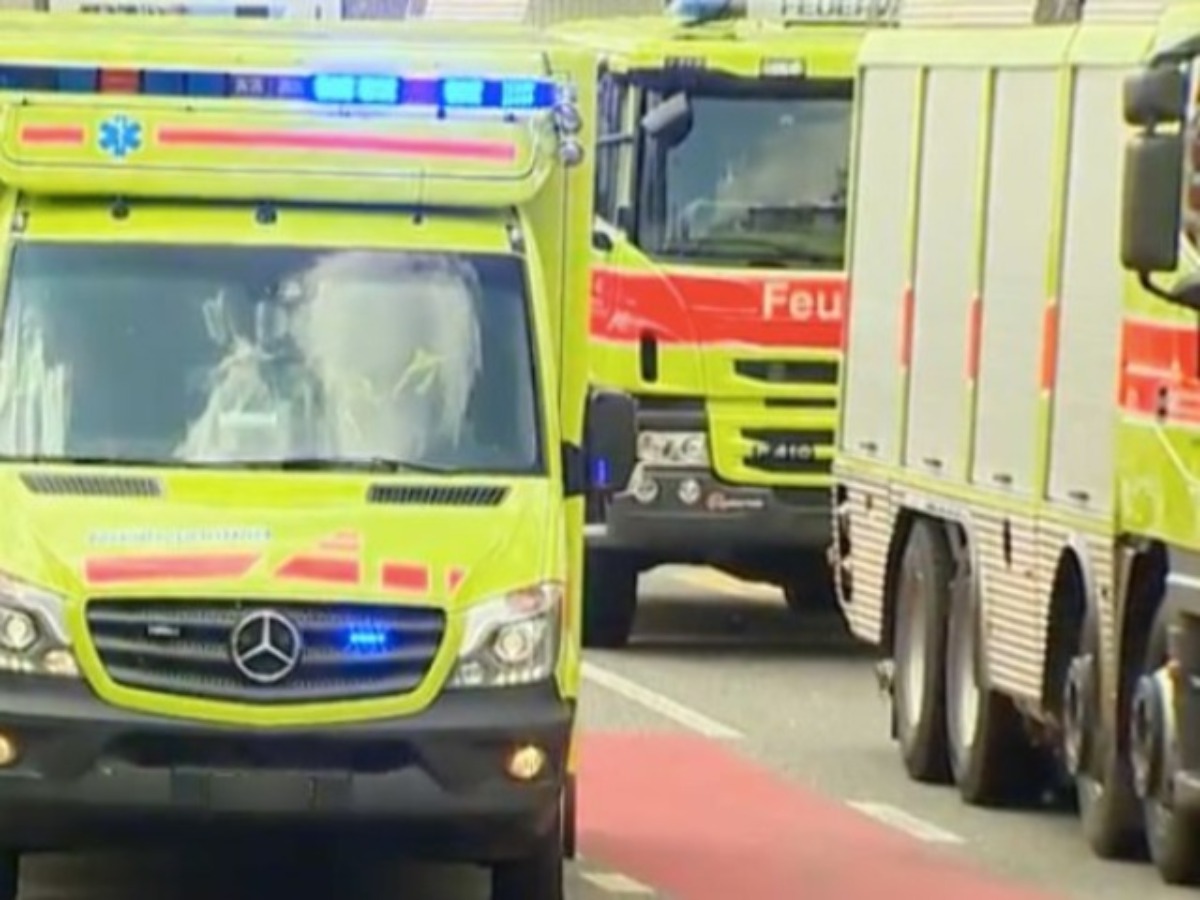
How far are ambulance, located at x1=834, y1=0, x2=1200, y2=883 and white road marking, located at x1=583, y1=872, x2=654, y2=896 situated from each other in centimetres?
180

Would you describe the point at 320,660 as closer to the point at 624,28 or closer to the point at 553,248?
the point at 553,248

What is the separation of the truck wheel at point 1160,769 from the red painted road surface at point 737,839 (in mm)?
484

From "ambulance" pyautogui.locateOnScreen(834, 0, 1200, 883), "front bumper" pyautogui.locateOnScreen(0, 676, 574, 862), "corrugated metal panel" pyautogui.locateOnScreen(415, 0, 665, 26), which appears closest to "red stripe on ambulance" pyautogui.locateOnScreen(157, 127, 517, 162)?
"front bumper" pyautogui.locateOnScreen(0, 676, 574, 862)

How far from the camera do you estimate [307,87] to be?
46.4 feet

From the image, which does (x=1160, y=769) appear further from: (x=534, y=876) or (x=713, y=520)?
(x=713, y=520)

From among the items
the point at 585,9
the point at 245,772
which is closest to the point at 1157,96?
the point at 245,772

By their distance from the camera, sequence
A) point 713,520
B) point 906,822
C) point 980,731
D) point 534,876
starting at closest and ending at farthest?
point 534,876
point 906,822
point 980,731
point 713,520

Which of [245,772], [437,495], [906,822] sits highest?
[437,495]

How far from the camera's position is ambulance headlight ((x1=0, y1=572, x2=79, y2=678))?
1306cm

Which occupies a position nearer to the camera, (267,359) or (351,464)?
(351,464)

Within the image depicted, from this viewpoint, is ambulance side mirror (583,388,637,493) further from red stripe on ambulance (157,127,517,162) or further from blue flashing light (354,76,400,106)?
blue flashing light (354,76,400,106)

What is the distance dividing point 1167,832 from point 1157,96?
290 centimetres

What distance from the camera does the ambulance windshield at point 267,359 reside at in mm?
13969

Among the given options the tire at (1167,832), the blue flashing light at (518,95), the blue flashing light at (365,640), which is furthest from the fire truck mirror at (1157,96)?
the blue flashing light at (365,640)
